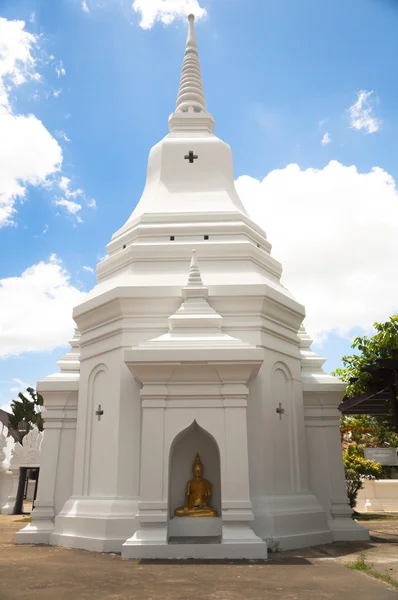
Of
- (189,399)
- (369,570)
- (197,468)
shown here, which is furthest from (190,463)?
(369,570)

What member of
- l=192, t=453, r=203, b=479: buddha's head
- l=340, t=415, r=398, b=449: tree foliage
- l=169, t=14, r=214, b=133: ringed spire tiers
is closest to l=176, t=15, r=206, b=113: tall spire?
l=169, t=14, r=214, b=133: ringed spire tiers

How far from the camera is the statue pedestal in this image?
11453 mm

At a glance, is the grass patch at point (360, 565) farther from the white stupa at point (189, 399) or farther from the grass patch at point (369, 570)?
the white stupa at point (189, 399)

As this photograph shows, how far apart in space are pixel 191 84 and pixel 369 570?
57.9 feet

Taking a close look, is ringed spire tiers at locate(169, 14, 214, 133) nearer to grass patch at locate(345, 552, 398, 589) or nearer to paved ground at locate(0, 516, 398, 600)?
paved ground at locate(0, 516, 398, 600)

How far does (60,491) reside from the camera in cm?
1455

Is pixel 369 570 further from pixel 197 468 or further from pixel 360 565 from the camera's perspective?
pixel 197 468

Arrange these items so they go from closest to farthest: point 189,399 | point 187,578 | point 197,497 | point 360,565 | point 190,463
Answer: point 187,578 → point 360,565 → point 189,399 → point 197,497 → point 190,463

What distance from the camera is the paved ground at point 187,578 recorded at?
742 centimetres

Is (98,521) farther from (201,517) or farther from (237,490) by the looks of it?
(237,490)

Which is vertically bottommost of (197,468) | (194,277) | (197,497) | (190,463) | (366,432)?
(197,497)

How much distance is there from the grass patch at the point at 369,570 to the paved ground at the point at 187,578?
17cm

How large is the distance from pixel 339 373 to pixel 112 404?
12.1 metres

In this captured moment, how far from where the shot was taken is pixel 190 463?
41.2 ft
